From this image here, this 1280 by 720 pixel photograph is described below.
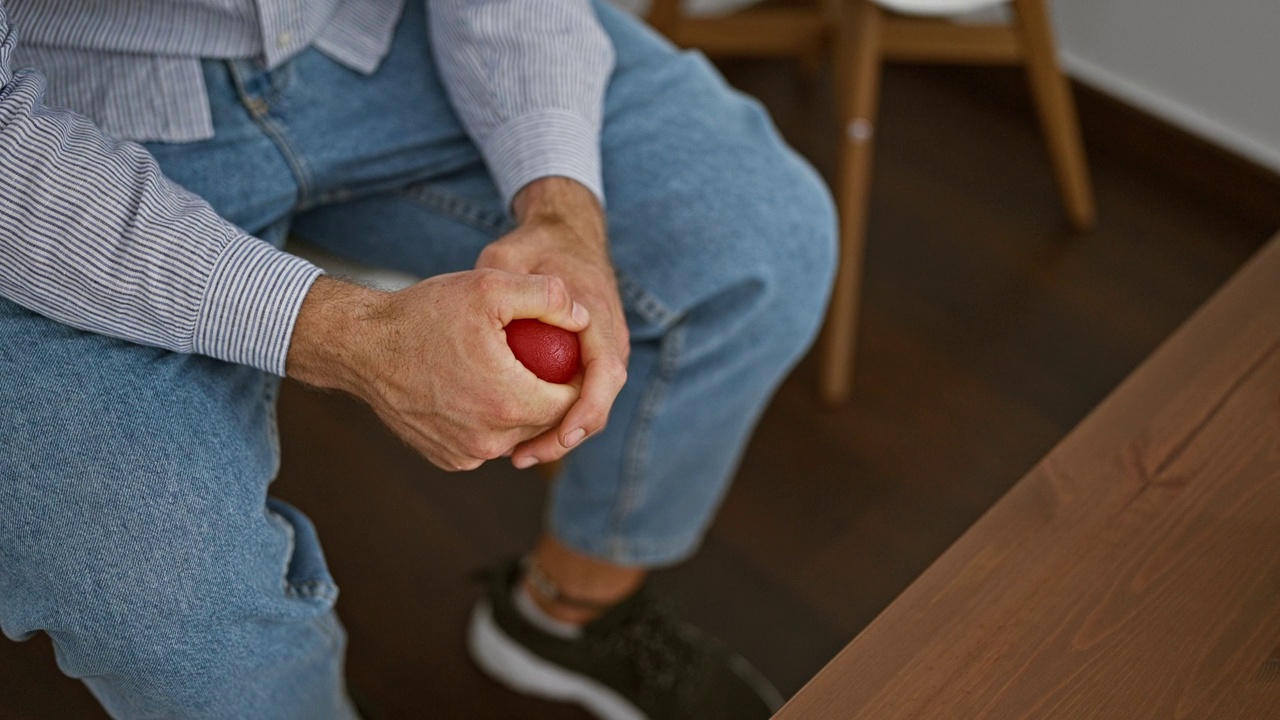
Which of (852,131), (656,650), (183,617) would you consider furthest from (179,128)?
(852,131)

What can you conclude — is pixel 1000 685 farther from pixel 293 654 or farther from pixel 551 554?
pixel 551 554

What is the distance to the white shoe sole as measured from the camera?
3.90ft

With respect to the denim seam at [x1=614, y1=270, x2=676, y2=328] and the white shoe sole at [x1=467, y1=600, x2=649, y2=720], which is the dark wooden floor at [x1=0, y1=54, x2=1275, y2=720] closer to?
the white shoe sole at [x1=467, y1=600, x2=649, y2=720]

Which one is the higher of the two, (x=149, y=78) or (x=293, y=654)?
(x=149, y=78)

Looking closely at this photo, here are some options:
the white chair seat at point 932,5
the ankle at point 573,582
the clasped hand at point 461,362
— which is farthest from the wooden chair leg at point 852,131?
the clasped hand at point 461,362

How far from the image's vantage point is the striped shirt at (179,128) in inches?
29.0

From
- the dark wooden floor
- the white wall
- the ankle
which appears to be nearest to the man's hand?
the ankle

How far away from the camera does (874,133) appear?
1.98 metres

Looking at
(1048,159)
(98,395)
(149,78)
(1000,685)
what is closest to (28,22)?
(149,78)

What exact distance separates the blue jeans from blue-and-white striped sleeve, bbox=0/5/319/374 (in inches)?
1.6

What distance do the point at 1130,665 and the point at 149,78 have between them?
821 mm

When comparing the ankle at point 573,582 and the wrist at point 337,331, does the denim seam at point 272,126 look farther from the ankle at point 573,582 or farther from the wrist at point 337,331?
the ankle at point 573,582

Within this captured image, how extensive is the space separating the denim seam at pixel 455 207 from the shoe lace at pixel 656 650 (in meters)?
0.45

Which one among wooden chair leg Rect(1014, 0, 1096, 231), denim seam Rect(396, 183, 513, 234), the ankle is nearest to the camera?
denim seam Rect(396, 183, 513, 234)
